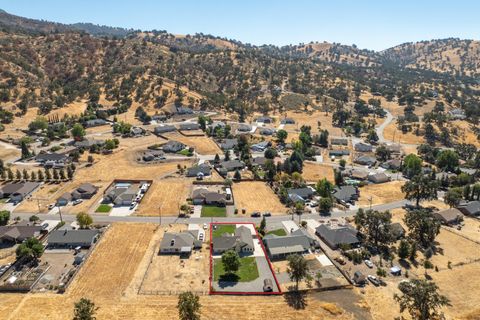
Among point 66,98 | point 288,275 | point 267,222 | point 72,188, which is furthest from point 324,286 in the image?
point 66,98

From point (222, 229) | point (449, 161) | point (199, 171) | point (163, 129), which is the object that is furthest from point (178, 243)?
point (449, 161)

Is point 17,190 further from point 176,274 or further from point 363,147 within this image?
point 363,147

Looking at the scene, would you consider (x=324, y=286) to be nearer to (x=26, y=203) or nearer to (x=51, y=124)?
(x=26, y=203)

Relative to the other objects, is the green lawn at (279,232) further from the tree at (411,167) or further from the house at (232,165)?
the tree at (411,167)

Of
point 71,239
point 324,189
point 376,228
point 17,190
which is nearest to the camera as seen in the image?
point 71,239

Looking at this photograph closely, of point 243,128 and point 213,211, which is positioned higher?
point 243,128

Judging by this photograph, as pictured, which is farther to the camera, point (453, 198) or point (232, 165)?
point (232, 165)
